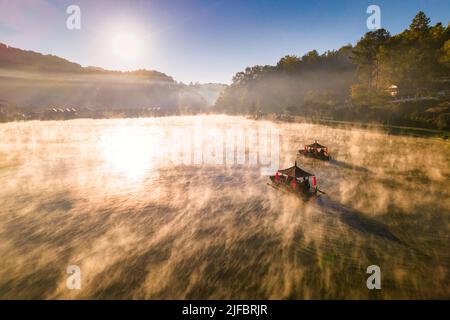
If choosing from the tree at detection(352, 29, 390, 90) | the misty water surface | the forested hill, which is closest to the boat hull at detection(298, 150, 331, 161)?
the misty water surface

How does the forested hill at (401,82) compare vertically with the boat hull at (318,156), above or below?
above

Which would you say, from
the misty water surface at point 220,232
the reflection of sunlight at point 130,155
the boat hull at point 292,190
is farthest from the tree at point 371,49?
the boat hull at point 292,190

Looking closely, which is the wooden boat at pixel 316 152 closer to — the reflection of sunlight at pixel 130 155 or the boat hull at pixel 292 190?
the boat hull at pixel 292 190

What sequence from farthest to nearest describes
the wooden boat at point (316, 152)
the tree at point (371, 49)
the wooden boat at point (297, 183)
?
the tree at point (371, 49), the wooden boat at point (316, 152), the wooden boat at point (297, 183)

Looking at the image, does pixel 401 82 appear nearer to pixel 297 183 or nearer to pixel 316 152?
pixel 316 152

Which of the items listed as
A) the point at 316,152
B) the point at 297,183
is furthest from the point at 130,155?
the point at 316,152
